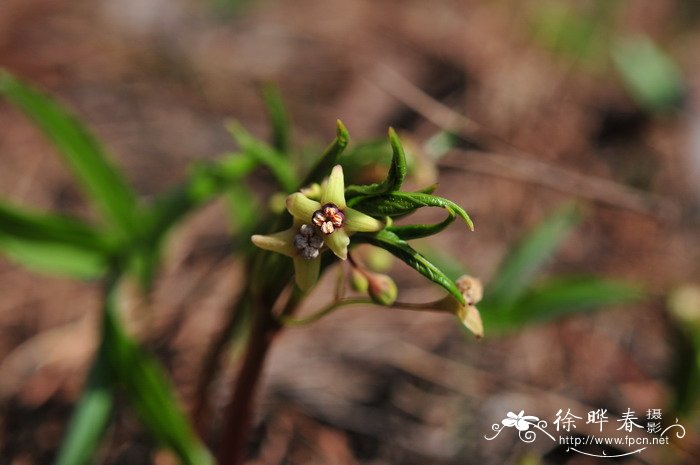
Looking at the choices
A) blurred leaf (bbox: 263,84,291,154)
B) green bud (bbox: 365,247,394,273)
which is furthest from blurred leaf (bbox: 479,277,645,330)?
blurred leaf (bbox: 263,84,291,154)

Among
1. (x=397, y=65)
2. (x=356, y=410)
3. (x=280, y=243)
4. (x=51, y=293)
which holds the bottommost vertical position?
(x=51, y=293)

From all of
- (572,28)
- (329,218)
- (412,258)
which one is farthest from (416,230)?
(572,28)

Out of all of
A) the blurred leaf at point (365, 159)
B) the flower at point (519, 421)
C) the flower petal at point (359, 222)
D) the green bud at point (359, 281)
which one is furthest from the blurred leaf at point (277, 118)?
the flower at point (519, 421)

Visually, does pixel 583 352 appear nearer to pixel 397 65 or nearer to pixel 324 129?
pixel 324 129

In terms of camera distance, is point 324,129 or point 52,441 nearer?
point 52,441

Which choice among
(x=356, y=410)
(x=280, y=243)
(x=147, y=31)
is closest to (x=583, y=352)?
(x=356, y=410)

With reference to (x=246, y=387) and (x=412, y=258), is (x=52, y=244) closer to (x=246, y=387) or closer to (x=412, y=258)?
(x=246, y=387)

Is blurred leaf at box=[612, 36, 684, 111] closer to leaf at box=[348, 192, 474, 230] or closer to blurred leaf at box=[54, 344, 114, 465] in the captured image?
leaf at box=[348, 192, 474, 230]
